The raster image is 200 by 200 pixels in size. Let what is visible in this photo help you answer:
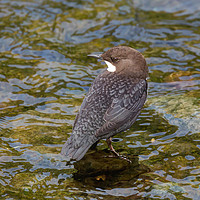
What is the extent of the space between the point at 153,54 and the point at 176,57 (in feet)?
1.46

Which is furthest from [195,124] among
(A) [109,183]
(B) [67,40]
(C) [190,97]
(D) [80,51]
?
(B) [67,40]

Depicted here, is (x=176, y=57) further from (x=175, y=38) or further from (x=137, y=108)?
(x=137, y=108)

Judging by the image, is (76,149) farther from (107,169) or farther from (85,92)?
(85,92)

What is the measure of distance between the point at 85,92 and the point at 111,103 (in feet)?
6.20

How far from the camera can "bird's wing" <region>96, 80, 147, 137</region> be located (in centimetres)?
438

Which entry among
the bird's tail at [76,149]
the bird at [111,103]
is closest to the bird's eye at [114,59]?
the bird at [111,103]

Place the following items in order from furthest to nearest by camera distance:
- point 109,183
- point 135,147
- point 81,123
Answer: point 135,147 < point 81,123 < point 109,183

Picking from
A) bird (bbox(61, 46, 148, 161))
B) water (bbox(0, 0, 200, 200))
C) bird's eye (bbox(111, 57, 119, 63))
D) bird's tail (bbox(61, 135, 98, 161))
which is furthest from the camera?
bird's eye (bbox(111, 57, 119, 63))

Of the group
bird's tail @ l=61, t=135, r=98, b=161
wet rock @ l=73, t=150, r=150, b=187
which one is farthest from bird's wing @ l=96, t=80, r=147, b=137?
wet rock @ l=73, t=150, r=150, b=187

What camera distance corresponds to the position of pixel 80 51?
25.6ft

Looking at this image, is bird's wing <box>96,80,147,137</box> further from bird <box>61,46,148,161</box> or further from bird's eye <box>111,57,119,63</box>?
bird's eye <box>111,57,119,63</box>

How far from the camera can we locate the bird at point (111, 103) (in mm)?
4320

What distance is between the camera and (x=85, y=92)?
637cm

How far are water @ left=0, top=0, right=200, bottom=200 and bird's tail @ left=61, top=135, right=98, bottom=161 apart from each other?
205 mm
